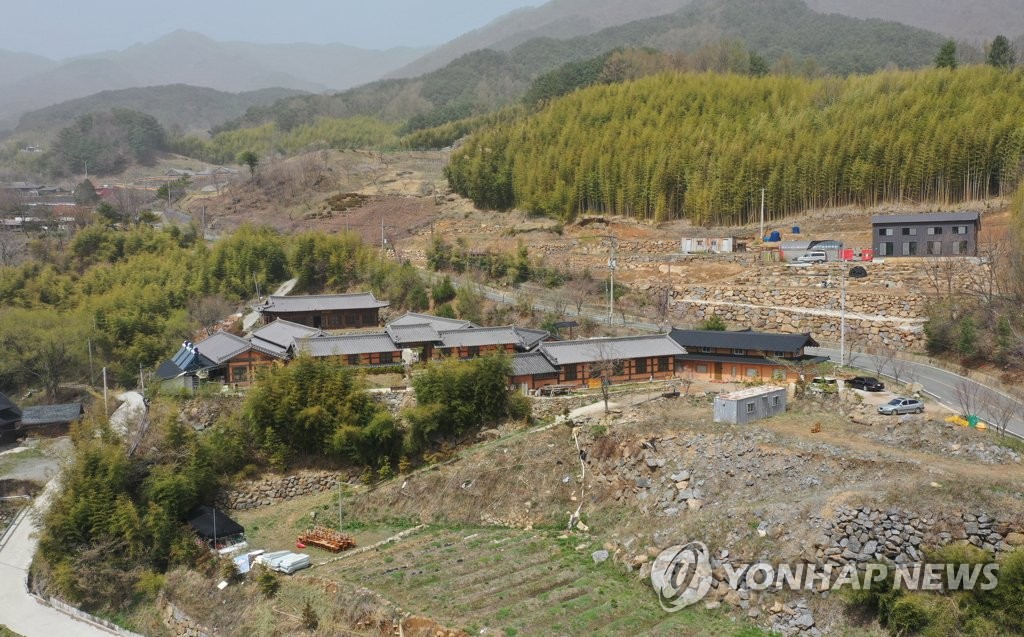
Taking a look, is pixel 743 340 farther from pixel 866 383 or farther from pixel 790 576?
pixel 790 576

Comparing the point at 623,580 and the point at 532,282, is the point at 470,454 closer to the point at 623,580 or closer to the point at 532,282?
the point at 623,580

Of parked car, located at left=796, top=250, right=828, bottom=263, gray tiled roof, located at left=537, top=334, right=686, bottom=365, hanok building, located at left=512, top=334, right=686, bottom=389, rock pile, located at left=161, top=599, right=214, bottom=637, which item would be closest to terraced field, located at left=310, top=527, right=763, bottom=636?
rock pile, located at left=161, top=599, right=214, bottom=637

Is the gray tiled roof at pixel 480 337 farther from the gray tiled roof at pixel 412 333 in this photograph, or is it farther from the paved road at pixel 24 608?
the paved road at pixel 24 608

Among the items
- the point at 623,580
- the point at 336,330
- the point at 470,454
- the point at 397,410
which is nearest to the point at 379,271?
the point at 336,330

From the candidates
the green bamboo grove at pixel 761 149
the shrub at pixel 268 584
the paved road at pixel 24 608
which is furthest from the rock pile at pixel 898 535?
the green bamboo grove at pixel 761 149

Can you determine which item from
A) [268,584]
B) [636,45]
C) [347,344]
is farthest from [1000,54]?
[636,45]
